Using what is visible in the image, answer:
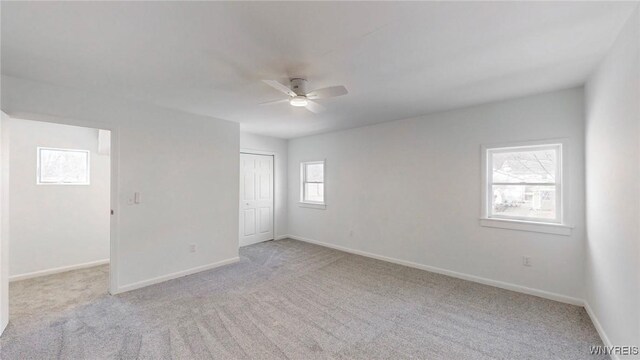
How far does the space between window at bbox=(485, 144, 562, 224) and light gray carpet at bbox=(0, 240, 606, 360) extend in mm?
1008

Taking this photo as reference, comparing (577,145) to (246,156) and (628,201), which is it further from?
(246,156)

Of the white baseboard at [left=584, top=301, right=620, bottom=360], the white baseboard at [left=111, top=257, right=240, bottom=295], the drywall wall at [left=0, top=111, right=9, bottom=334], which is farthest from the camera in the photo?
the white baseboard at [left=111, top=257, right=240, bottom=295]

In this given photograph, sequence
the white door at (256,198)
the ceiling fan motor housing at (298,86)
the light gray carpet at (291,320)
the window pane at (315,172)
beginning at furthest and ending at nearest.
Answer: the window pane at (315,172)
the white door at (256,198)
the ceiling fan motor housing at (298,86)
the light gray carpet at (291,320)

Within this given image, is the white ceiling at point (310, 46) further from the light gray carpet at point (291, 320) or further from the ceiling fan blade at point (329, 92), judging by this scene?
the light gray carpet at point (291, 320)

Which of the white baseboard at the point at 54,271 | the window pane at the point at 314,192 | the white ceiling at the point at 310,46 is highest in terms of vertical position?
the white ceiling at the point at 310,46

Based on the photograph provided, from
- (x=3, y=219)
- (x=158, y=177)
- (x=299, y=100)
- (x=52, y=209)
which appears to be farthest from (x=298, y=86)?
(x=52, y=209)

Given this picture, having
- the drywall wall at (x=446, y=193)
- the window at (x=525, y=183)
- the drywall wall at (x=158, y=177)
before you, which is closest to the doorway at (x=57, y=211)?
the drywall wall at (x=158, y=177)

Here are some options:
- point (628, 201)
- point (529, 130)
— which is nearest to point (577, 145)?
point (529, 130)

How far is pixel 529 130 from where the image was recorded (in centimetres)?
307

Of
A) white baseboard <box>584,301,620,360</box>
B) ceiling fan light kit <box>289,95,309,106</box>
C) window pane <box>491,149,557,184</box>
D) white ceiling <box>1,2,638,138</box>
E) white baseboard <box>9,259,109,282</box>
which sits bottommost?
white baseboard <box>9,259,109,282</box>

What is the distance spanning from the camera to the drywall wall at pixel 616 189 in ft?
5.29

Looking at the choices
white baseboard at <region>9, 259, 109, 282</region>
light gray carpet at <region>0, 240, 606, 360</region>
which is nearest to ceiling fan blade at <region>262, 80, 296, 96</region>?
light gray carpet at <region>0, 240, 606, 360</region>

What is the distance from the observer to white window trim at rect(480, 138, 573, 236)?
9.45 feet

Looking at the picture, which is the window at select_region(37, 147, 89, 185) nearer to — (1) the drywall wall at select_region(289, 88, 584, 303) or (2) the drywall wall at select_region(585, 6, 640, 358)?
(1) the drywall wall at select_region(289, 88, 584, 303)
